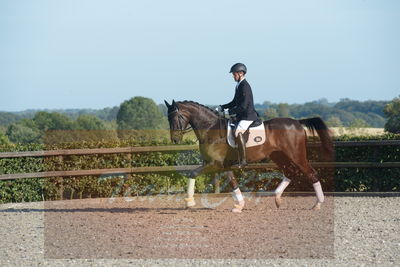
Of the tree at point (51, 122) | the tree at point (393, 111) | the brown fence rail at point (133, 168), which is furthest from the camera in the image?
the tree at point (51, 122)

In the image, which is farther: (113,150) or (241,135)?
(113,150)

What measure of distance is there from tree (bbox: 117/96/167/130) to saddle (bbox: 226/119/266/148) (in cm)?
5474

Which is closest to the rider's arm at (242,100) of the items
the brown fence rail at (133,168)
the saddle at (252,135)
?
the saddle at (252,135)

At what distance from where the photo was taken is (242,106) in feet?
38.0

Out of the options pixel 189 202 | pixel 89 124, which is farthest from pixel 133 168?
pixel 89 124

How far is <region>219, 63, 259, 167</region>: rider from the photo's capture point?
1155cm

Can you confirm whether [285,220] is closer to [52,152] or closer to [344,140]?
[344,140]

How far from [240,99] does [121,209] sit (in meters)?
3.52

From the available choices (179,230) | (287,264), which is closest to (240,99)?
(179,230)

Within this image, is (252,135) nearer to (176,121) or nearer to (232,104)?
(232,104)

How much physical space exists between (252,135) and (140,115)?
59402mm

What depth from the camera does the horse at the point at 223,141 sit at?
1170 centimetres

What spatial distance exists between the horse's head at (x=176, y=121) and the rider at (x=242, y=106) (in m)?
1.03

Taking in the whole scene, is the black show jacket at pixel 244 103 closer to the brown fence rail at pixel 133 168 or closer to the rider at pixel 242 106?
the rider at pixel 242 106
